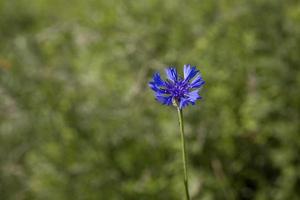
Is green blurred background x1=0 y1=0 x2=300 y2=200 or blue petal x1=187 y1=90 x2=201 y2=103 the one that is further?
green blurred background x1=0 y1=0 x2=300 y2=200

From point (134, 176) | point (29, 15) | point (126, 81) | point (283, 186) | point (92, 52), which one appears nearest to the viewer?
point (283, 186)

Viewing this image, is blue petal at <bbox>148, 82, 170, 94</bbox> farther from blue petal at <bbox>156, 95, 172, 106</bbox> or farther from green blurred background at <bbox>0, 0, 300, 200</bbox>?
green blurred background at <bbox>0, 0, 300, 200</bbox>

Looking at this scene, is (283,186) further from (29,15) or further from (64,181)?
(29,15)

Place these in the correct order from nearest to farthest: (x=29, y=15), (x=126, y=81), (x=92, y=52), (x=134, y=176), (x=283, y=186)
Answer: (x=283, y=186) → (x=134, y=176) → (x=126, y=81) → (x=92, y=52) → (x=29, y=15)

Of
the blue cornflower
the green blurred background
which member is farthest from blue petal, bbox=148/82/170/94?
the green blurred background

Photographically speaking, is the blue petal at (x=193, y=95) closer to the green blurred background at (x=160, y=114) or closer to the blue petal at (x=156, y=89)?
the blue petal at (x=156, y=89)

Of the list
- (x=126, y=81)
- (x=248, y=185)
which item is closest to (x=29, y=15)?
(x=126, y=81)

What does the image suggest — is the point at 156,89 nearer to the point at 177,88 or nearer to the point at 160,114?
the point at 177,88
